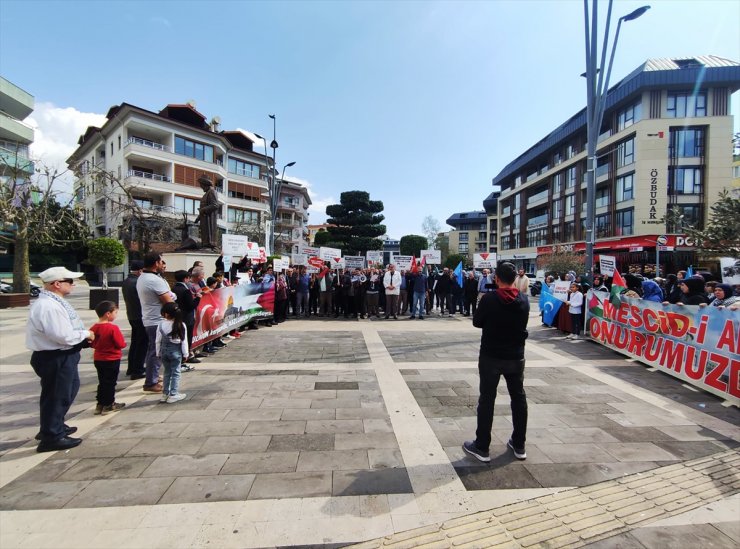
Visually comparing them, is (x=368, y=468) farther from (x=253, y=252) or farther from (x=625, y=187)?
(x=625, y=187)

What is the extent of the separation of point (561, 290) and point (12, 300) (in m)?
21.0

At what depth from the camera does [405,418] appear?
470 cm

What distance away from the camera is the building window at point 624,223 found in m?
36.5

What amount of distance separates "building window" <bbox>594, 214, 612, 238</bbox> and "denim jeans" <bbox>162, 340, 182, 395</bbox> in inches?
1741

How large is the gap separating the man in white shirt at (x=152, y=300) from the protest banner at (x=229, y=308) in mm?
1719

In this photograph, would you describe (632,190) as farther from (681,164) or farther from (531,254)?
(531,254)

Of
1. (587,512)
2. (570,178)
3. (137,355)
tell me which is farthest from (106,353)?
(570,178)

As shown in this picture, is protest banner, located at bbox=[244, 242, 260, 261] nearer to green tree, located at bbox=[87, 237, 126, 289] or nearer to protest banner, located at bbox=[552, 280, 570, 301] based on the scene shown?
green tree, located at bbox=[87, 237, 126, 289]

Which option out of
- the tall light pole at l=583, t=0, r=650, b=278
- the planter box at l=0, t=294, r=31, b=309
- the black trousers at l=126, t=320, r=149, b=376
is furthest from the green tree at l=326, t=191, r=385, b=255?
the black trousers at l=126, t=320, r=149, b=376

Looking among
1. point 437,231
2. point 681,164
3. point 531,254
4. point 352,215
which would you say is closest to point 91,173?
point 352,215

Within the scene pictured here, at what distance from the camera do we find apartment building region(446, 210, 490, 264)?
98.6 meters

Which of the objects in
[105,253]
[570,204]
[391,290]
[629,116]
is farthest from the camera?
[570,204]

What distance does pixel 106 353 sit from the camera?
4.68m

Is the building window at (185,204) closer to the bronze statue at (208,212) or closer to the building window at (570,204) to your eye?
the bronze statue at (208,212)
